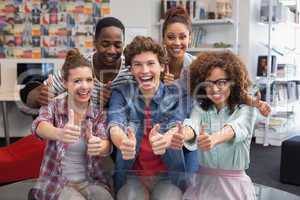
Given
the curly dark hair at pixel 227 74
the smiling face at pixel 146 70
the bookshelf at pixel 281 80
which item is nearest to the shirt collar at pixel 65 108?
the smiling face at pixel 146 70

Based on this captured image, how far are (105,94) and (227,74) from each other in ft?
1.89

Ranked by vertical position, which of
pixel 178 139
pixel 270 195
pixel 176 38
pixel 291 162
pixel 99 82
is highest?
pixel 176 38

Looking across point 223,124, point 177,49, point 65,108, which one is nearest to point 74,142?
point 65,108

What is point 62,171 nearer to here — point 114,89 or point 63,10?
point 114,89

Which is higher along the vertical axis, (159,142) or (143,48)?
(143,48)

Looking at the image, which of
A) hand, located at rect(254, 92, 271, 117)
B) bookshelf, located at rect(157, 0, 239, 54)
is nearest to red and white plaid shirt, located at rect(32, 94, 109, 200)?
hand, located at rect(254, 92, 271, 117)

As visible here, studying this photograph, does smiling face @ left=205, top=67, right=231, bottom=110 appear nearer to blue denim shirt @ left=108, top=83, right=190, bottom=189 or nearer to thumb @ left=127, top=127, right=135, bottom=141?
blue denim shirt @ left=108, top=83, right=190, bottom=189

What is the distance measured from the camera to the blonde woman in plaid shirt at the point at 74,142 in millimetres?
1554

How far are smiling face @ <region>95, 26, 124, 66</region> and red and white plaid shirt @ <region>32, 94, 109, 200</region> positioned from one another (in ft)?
1.04

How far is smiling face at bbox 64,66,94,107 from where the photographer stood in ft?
5.28

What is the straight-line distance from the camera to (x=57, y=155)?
1633 mm

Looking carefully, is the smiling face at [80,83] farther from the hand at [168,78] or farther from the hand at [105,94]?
the hand at [168,78]

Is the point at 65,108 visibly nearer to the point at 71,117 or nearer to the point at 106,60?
the point at 71,117

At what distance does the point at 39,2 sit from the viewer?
4801mm
